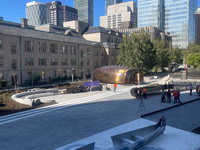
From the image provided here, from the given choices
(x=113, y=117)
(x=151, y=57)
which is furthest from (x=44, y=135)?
(x=151, y=57)

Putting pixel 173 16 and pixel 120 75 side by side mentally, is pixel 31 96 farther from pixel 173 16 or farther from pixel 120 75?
pixel 173 16

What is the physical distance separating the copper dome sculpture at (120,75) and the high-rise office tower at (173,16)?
417 feet

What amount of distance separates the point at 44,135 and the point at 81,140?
2487mm

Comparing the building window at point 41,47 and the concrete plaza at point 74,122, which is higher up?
the building window at point 41,47

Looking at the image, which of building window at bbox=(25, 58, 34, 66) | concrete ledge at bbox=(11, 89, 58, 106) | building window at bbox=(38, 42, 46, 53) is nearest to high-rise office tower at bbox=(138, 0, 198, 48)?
building window at bbox=(38, 42, 46, 53)

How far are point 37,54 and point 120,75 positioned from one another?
18447mm

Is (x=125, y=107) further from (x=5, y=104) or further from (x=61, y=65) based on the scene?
(x=61, y=65)

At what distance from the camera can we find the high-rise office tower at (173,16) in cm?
15062

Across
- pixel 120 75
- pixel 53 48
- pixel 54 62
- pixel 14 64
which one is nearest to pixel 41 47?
pixel 53 48

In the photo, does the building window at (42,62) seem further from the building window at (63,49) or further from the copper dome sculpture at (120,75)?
the copper dome sculpture at (120,75)

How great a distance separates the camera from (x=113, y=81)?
37.0 meters

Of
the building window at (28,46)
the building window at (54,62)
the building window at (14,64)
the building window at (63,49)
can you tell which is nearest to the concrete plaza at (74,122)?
the building window at (14,64)

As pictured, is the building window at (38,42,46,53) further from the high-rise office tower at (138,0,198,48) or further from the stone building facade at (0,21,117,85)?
the high-rise office tower at (138,0,198,48)

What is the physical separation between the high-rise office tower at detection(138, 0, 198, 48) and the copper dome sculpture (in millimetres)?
127103
